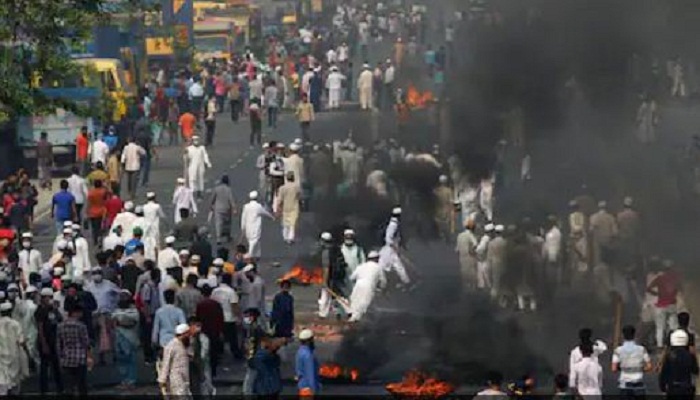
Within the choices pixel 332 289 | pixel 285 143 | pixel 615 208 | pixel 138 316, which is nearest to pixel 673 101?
pixel 615 208

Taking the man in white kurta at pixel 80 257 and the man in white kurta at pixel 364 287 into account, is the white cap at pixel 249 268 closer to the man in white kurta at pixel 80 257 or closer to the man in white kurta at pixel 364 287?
the man in white kurta at pixel 364 287

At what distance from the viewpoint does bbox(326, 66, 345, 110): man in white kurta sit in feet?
178

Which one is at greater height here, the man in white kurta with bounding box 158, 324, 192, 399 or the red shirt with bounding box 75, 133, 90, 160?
the red shirt with bounding box 75, 133, 90, 160

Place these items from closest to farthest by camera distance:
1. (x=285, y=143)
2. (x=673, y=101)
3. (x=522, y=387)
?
(x=522, y=387)
(x=673, y=101)
(x=285, y=143)

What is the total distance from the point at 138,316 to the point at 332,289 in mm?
4401

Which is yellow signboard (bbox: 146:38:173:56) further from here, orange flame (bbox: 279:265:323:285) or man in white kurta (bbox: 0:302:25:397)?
man in white kurta (bbox: 0:302:25:397)

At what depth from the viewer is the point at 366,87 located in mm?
51562

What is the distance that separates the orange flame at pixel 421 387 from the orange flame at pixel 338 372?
1.31m

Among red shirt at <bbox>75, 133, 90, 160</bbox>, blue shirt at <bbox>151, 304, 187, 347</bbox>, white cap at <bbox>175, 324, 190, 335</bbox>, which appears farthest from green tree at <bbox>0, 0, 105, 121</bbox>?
red shirt at <bbox>75, 133, 90, 160</bbox>

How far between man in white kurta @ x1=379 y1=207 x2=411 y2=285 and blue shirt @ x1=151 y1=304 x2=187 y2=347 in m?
5.85

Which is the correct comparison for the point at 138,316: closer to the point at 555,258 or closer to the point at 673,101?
the point at 555,258

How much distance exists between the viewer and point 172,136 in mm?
53500

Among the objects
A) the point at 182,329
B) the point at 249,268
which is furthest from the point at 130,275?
the point at 182,329

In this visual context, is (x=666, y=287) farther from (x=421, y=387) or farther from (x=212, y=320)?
(x=212, y=320)
